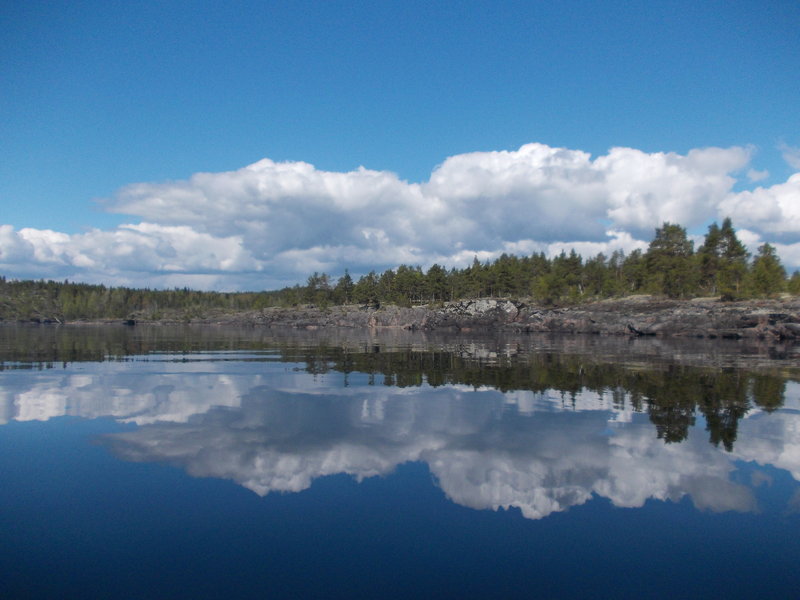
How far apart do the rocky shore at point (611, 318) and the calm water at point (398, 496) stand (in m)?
57.0

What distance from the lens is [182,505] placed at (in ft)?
31.2

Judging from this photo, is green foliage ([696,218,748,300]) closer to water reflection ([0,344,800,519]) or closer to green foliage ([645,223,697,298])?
green foliage ([645,223,697,298])

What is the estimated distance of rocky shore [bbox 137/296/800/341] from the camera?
66938 millimetres

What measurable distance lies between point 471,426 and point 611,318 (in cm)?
7924

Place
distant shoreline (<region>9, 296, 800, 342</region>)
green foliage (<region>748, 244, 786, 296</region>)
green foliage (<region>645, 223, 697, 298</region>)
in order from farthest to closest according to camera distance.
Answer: green foliage (<region>645, 223, 697, 298</region>) → green foliage (<region>748, 244, 786, 296</region>) → distant shoreline (<region>9, 296, 800, 342</region>)

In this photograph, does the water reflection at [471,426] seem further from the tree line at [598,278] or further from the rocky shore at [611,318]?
the tree line at [598,278]

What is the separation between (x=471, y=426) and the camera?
1561cm

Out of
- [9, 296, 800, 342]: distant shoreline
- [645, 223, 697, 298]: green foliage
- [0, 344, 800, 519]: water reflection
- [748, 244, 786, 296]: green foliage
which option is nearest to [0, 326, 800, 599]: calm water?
[0, 344, 800, 519]: water reflection

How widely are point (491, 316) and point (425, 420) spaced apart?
91105 mm

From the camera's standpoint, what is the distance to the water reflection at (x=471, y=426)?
1102 cm

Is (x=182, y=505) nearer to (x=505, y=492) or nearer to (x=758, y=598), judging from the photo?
(x=505, y=492)

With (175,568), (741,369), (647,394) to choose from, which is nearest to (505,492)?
(175,568)

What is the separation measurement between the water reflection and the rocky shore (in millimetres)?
46660

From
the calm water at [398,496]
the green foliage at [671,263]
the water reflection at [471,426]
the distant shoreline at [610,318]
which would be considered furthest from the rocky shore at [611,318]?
the calm water at [398,496]
